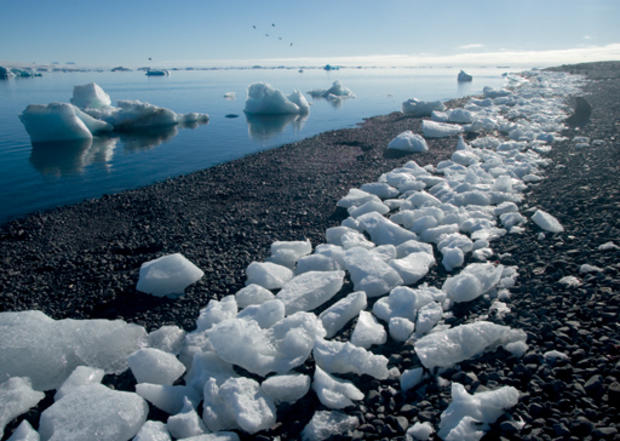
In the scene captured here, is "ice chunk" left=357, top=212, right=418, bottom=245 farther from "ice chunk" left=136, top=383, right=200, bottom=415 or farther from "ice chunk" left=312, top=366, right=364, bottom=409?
"ice chunk" left=136, top=383, right=200, bottom=415

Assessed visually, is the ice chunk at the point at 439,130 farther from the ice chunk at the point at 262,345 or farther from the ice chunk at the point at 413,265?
the ice chunk at the point at 262,345

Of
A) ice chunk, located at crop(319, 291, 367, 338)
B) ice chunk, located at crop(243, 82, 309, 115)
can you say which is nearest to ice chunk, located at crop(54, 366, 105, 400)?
ice chunk, located at crop(319, 291, 367, 338)

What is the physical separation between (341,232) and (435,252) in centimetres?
136

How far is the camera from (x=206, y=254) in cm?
560

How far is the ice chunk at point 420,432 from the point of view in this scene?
2506mm

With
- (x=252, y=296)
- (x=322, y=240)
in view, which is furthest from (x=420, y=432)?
(x=322, y=240)

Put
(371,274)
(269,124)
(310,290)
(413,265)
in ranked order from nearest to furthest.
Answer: (310,290)
(371,274)
(413,265)
(269,124)

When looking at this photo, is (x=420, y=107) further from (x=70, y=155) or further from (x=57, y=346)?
(x=57, y=346)

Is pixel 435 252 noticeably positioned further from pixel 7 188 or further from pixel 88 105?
pixel 88 105

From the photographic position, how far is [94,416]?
2715mm

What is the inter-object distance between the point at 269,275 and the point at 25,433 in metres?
2.59

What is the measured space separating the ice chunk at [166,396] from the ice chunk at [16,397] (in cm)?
95

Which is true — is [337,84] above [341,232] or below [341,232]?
above

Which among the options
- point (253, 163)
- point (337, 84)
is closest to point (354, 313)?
point (253, 163)
